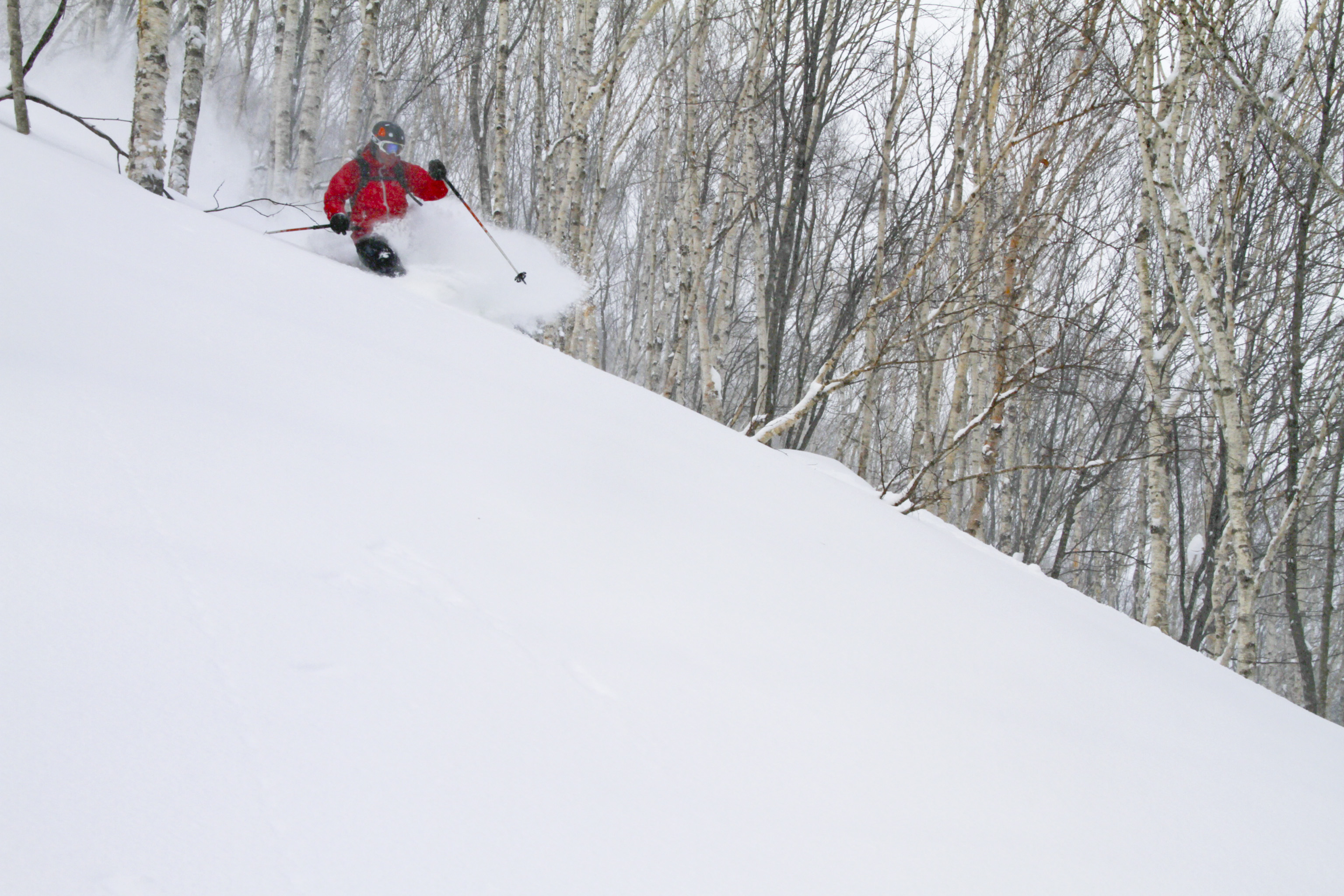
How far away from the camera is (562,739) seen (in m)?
1.16

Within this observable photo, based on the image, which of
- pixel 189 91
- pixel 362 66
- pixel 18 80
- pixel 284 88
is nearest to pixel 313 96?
pixel 284 88

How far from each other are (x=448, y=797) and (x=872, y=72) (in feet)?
25.9

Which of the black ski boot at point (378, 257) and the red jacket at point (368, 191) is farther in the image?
the red jacket at point (368, 191)

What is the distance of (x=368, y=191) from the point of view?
19.9 ft

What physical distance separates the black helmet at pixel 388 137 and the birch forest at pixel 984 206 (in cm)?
112

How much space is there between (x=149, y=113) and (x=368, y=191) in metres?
1.72

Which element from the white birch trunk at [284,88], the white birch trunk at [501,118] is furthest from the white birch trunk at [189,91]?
the white birch trunk at [284,88]

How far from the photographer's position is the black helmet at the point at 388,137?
19.9 feet

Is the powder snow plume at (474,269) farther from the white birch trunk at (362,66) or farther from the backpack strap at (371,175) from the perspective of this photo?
the white birch trunk at (362,66)

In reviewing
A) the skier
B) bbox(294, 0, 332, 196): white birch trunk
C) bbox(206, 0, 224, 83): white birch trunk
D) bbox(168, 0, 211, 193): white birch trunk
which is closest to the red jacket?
the skier

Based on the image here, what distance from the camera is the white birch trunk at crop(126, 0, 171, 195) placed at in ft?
14.2

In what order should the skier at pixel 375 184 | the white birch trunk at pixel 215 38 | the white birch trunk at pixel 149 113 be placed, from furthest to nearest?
the white birch trunk at pixel 215 38
the skier at pixel 375 184
the white birch trunk at pixel 149 113

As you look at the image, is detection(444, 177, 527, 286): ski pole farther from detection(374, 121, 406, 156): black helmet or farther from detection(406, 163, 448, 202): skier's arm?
detection(374, 121, 406, 156): black helmet

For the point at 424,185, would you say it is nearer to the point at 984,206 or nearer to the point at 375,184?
the point at 375,184
